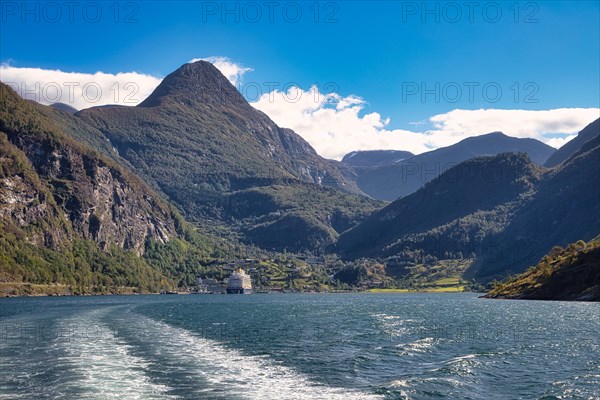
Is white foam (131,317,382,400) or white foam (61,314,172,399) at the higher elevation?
white foam (61,314,172,399)

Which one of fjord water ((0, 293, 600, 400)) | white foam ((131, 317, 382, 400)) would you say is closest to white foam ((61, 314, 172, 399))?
fjord water ((0, 293, 600, 400))

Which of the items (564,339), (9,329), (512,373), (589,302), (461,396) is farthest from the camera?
(589,302)

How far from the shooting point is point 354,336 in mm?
89625

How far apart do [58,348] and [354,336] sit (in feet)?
Result: 132

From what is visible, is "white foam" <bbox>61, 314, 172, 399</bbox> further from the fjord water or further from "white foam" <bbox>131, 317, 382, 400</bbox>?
"white foam" <bbox>131, 317, 382, 400</bbox>

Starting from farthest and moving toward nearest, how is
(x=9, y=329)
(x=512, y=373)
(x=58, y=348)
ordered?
(x=9, y=329), (x=58, y=348), (x=512, y=373)

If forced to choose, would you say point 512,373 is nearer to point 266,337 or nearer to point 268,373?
point 268,373

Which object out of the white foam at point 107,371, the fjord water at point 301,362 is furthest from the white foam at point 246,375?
the white foam at point 107,371

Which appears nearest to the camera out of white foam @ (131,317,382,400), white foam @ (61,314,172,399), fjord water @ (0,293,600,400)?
white foam @ (61,314,172,399)

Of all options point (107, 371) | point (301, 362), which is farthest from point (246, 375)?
point (107, 371)

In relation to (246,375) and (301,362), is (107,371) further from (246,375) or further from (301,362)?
(301,362)

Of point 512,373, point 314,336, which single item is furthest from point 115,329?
point 512,373

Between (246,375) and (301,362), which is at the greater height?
(246,375)

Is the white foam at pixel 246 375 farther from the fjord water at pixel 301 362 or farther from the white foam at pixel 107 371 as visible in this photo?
the white foam at pixel 107 371
